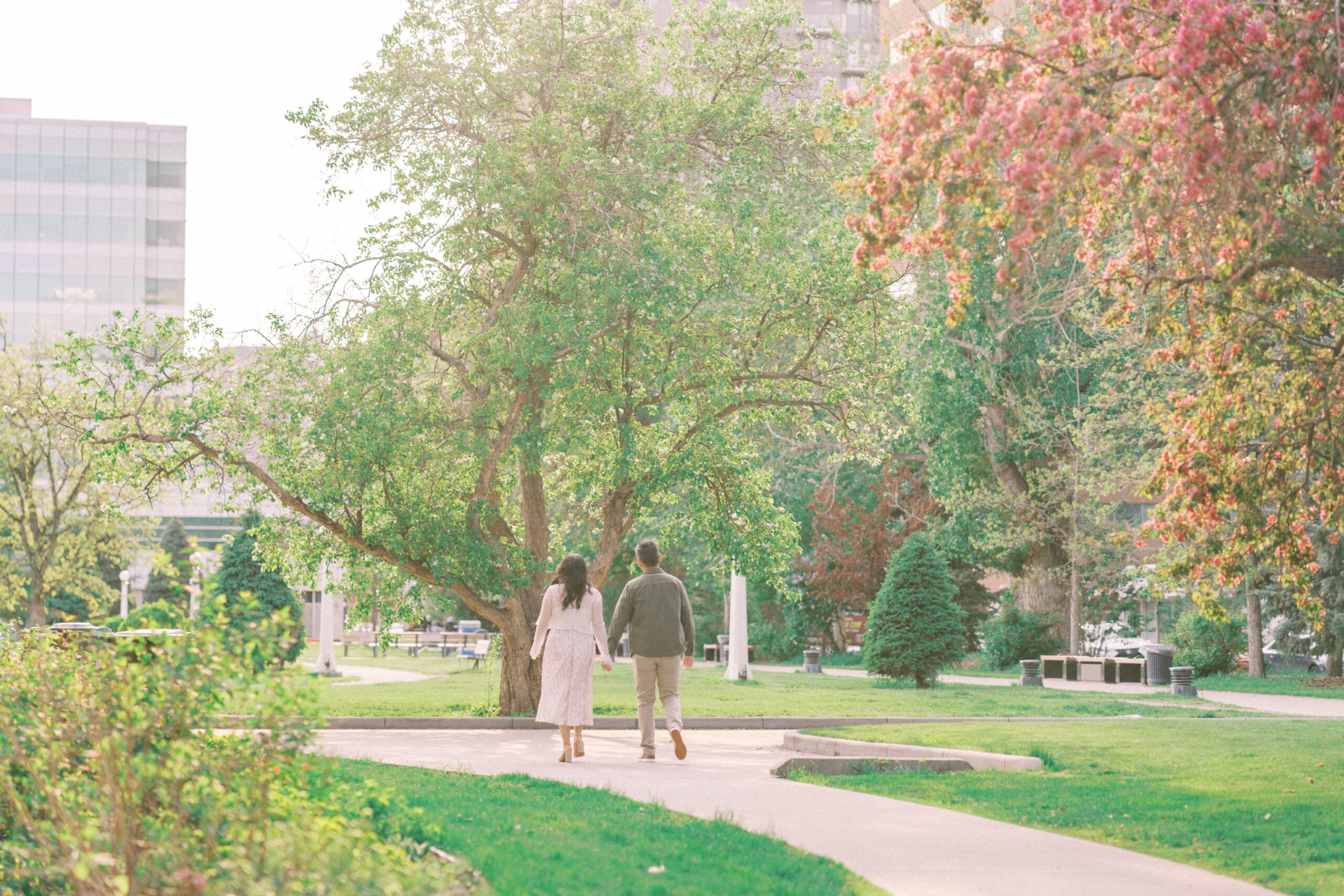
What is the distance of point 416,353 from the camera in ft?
57.9

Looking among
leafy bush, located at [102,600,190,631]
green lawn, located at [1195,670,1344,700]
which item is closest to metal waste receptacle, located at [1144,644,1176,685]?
green lawn, located at [1195,670,1344,700]

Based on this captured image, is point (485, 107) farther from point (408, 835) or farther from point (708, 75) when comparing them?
point (408, 835)

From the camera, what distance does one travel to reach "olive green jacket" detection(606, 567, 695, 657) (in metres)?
12.6

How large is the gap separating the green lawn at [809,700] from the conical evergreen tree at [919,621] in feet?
1.72

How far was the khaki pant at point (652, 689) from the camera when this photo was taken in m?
12.7

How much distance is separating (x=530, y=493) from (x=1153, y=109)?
42.5 ft

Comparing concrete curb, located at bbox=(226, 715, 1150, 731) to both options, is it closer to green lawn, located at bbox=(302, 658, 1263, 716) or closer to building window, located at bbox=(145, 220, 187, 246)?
green lawn, located at bbox=(302, 658, 1263, 716)

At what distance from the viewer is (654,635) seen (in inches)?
496

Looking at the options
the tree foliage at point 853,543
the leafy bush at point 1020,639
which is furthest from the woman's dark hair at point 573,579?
the tree foliage at point 853,543

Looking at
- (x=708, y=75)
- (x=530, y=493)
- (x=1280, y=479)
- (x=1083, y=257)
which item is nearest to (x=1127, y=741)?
(x=1280, y=479)

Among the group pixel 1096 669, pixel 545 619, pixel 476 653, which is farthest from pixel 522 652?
pixel 476 653

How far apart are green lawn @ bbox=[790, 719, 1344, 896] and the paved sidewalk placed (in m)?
0.41

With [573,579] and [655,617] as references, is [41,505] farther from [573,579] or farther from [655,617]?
[655,617]

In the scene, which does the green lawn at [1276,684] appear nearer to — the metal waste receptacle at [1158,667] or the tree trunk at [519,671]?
the metal waste receptacle at [1158,667]
